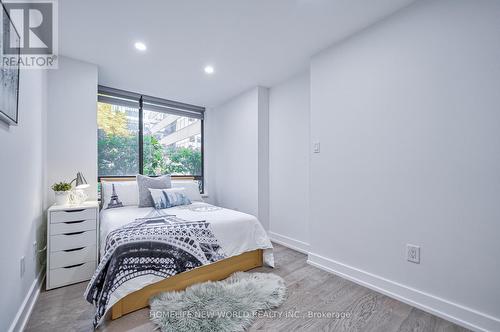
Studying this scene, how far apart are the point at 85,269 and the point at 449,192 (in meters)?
3.27

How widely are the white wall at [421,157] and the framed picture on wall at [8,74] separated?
2508 mm

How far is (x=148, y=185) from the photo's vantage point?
120 inches

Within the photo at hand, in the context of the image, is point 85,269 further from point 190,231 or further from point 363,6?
point 363,6

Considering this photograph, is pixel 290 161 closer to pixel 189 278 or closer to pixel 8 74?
pixel 189 278

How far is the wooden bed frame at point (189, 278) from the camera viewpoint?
1665mm

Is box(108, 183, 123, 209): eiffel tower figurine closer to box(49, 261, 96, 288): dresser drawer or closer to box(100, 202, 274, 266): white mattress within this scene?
box(100, 202, 274, 266): white mattress

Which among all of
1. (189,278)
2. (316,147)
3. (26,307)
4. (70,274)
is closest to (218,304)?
(189,278)

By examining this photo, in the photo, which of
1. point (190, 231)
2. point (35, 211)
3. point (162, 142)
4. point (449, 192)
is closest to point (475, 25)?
point (449, 192)

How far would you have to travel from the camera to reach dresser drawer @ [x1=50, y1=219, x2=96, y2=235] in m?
2.08

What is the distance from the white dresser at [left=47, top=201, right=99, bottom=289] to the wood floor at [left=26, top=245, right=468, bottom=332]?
121 millimetres

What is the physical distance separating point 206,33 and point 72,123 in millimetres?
1913

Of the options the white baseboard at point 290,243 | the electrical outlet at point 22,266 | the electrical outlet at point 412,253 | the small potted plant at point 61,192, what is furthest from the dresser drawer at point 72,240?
the electrical outlet at point 412,253

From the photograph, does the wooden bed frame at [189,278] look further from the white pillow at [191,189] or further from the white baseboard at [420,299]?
the white pillow at [191,189]

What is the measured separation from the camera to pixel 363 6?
1.82 m
